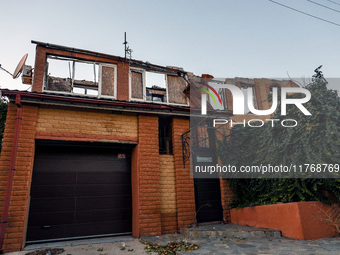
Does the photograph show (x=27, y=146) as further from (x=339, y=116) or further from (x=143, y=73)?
(x=339, y=116)

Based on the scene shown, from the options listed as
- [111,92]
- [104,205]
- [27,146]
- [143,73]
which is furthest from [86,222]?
[143,73]

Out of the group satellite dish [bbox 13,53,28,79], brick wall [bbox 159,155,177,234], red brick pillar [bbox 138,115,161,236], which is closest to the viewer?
red brick pillar [bbox 138,115,161,236]

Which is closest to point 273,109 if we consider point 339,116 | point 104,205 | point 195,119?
point 339,116

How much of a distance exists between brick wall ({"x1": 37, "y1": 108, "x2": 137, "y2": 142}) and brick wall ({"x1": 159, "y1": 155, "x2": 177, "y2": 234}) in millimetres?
1389

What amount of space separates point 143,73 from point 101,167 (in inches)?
161

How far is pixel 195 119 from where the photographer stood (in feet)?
30.2

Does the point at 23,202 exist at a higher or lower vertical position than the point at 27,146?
lower

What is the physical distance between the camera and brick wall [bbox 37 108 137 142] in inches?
288

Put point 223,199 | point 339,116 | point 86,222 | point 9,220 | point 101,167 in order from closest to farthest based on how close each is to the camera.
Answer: point 9,220 < point 339,116 < point 86,222 < point 101,167 < point 223,199

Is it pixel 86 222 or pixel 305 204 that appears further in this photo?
pixel 86 222

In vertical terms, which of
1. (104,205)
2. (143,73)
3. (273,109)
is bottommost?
(104,205)

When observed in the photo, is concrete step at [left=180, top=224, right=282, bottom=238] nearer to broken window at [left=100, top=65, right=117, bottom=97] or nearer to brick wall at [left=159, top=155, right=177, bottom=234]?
Answer: brick wall at [left=159, top=155, right=177, bottom=234]

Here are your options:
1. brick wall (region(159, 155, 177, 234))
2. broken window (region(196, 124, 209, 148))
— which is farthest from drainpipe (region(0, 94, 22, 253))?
broken window (region(196, 124, 209, 148))

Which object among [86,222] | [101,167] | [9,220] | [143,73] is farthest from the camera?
[143,73]
